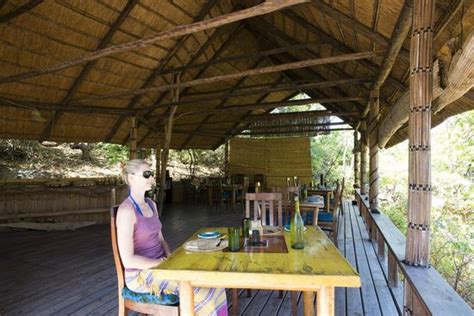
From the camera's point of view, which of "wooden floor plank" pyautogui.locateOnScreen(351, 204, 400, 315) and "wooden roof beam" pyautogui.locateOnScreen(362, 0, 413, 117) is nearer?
"wooden floor plank" pyautogui.locateOnScreen(351, 204, 400, 315)

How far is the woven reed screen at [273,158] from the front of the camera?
36.9ft

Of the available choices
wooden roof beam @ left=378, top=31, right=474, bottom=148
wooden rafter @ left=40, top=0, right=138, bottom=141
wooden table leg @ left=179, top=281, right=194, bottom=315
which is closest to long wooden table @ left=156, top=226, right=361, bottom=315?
wooden table leg @ left=179, top=281, right=194, bottom=315

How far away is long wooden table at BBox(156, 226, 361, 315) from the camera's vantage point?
1.52 m

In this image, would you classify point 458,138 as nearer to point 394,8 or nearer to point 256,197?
point 394,8

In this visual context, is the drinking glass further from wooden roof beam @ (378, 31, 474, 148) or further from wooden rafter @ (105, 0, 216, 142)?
wooden rafter @ (105, 0, 216, 142)

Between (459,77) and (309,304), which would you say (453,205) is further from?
(309,304)

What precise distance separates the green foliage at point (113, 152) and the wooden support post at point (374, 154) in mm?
12080

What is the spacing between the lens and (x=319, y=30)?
5801 mm

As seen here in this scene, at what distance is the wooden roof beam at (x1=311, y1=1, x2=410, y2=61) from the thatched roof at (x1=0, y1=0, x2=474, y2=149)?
16mm

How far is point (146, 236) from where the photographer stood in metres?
2.08

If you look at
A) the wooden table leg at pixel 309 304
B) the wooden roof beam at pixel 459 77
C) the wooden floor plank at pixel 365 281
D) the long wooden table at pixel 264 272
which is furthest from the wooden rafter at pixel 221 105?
the long wooden table at pixel 264 272

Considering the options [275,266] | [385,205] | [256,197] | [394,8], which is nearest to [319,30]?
[394,8]

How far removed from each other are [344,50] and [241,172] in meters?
6.87

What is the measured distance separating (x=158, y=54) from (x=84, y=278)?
201 inches
